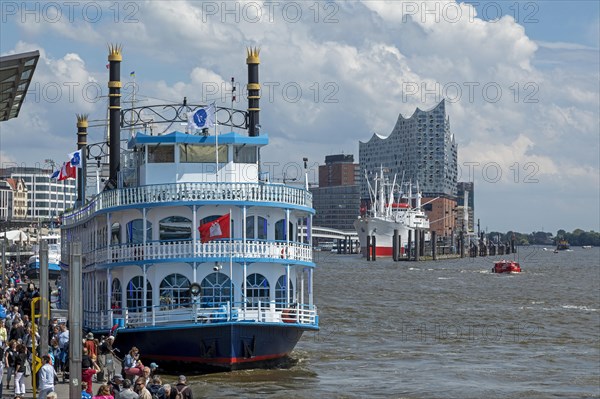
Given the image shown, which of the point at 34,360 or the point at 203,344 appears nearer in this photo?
the point at 34,360

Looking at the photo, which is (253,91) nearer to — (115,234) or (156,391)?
(115,234)

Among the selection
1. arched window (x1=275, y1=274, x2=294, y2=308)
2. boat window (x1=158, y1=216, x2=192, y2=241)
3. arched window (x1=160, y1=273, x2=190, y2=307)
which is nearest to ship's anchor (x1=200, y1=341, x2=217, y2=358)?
arched window (x1=160, y1=273, x2=190, y2=307)

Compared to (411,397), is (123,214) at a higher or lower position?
higher

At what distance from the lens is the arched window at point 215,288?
36469 mm

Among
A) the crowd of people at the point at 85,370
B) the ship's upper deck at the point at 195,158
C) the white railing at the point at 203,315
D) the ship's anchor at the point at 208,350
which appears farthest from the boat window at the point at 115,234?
the ship's anchor at the point at 208,350

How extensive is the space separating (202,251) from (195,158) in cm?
401

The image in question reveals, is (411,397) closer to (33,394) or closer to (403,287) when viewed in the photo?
(33,394)

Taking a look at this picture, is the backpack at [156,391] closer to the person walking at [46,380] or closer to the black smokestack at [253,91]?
the person walking at [46,380]

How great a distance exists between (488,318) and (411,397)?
31.2m

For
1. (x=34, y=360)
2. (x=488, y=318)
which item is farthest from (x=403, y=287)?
(x=34, y=360)

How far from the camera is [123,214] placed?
124 feet

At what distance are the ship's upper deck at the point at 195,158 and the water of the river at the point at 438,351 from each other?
22.3ft

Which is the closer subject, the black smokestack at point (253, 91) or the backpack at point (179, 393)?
the backpack at point (179, 393)

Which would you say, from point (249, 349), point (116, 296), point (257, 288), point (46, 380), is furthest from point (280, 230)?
point (46, 380)
